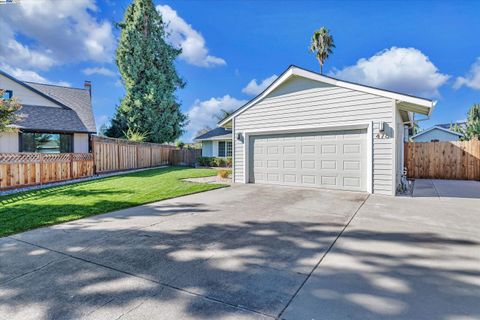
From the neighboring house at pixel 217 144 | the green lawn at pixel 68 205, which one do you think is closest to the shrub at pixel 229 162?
the neighboring house at pixel 217 144

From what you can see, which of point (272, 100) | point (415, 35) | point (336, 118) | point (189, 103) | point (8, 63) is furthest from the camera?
point (189, 103)

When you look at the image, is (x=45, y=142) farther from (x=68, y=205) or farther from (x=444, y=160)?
(x=444, y=160)

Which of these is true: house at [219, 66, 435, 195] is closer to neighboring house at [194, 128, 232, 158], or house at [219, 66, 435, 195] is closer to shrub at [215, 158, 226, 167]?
shrub at [215, 158, 226, 167]

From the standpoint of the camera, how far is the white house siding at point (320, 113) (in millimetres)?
7625

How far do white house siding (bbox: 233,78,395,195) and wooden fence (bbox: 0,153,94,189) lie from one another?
26.9ft

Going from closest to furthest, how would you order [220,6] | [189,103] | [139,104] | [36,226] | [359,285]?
[359,285]
[36,226]
[220,6]
[139,104]
[189,103]

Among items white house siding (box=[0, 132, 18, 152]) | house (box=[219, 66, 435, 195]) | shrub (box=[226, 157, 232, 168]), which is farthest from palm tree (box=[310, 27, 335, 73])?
white house siding (box=[0, 132, 18, 152])

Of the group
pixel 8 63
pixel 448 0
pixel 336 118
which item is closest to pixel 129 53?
pixel 8 63

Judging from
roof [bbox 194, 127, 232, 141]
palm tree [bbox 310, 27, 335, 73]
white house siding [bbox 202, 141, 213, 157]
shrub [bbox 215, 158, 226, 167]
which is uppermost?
palm tree [bbox 310, 27, 335, 73]

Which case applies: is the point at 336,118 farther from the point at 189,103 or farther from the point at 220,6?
the point at 189,103

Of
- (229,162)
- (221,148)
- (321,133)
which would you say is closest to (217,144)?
(221,148)

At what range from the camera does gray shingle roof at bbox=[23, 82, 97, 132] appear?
48.7 feet

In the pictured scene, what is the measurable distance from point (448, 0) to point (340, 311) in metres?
11.7

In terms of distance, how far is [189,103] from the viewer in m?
24.9
